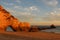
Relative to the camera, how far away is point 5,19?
3120 centimetres

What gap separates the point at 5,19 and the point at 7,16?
29.4 inches

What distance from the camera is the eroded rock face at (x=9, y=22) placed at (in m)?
30.4

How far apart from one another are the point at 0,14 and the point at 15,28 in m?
4.80

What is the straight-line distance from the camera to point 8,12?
3206cm

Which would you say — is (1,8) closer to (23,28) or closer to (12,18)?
(12,18)

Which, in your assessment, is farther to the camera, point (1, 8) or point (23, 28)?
point (23, 28)

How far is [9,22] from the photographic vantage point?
104 ft

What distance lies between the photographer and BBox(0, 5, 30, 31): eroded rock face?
3038cm

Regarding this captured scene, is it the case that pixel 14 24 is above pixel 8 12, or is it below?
below

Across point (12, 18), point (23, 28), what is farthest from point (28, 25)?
point (12, 18)

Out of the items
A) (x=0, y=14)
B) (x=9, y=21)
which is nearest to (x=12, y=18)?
(x=9, y=21)

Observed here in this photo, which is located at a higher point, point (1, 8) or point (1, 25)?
point (1, 8)

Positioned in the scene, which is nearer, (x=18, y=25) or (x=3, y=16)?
(x=3, y=16)

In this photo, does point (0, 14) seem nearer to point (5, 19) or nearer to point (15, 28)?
point (5, 19)
